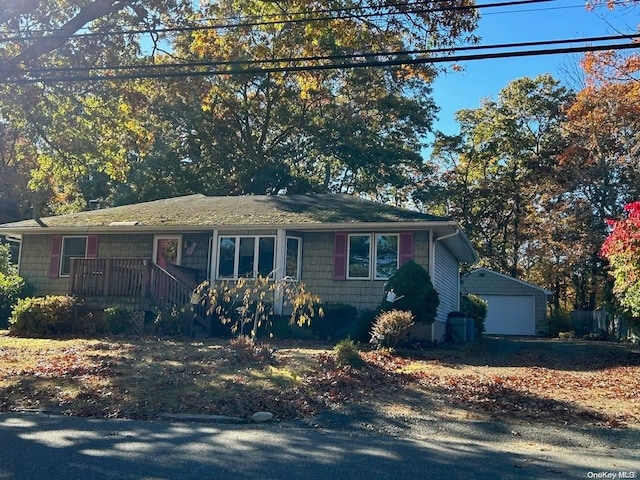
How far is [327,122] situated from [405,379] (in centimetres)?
2263

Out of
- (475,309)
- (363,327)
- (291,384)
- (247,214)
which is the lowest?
(291,384)

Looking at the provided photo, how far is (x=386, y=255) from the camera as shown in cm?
1812

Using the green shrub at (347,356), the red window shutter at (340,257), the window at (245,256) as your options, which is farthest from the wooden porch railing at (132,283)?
the green shrub at (347,356)

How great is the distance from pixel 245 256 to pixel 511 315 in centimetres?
1911

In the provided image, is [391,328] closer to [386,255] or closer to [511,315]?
[386,255]

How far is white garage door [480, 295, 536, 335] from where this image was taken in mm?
32750

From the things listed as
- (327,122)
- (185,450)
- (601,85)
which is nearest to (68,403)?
(185,450)

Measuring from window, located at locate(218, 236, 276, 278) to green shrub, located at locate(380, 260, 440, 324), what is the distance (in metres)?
4.42

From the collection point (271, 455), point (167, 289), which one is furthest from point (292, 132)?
point (271, 455)

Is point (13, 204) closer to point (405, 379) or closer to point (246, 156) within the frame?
point (246, 156)

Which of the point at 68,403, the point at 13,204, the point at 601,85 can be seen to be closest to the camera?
the point at 68,403

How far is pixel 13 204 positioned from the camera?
39219mm

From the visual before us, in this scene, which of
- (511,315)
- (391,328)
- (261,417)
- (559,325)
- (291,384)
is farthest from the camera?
(559,325)

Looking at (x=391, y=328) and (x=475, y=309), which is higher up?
(x=475, y=309)
